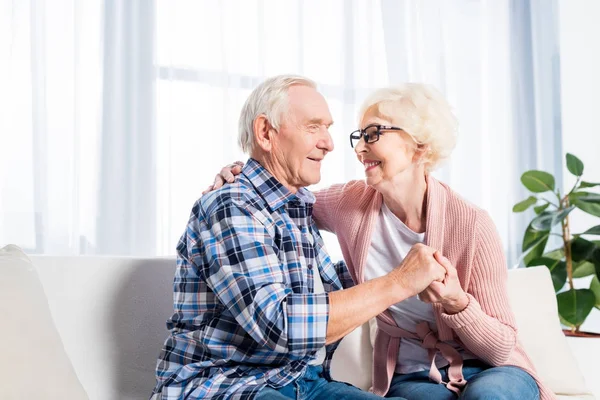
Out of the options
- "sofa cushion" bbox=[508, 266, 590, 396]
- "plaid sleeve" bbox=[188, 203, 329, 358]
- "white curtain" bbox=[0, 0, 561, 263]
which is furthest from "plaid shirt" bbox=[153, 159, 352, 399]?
"white curtain" bbox=[0, 0, 561, 263]

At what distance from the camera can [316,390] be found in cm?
154

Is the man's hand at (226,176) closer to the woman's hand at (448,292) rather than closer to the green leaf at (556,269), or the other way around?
the woman's hand at (448,292)

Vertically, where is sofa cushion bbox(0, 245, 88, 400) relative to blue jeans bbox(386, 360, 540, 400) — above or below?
above

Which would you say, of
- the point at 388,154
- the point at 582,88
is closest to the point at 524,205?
the point at 582,88

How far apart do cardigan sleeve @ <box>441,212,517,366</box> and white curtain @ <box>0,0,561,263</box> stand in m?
1.75

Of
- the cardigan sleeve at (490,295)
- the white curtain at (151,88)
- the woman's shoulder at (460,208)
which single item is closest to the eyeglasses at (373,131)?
the woman's shoulder at (460,208)

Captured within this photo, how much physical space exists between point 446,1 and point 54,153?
242 cm

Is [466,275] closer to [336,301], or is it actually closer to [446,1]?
[336,301]

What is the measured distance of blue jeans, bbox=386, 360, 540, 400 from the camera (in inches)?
59.7

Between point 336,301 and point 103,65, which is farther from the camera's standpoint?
point 103,65

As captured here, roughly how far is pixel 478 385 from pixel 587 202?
190cm

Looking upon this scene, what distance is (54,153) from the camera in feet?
9.37

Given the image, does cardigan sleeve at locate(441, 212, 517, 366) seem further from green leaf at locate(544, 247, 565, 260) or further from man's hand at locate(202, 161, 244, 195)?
green leaf at locate(544, 247, 565, 260)

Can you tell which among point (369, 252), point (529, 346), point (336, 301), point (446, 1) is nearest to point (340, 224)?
point (369, 252)
